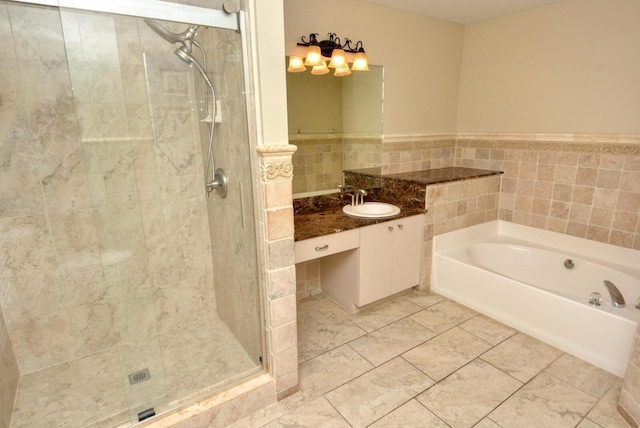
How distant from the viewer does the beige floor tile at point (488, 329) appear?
2.27m

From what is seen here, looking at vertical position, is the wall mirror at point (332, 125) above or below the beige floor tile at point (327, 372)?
above

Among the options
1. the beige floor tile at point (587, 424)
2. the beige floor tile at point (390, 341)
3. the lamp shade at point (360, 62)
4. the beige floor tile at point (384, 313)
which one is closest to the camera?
the beige floor tile at point (587, 424)

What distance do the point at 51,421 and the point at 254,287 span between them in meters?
1.10

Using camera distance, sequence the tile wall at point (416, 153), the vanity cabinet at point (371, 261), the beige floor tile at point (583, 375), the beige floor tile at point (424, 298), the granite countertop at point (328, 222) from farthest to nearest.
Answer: the tile wall at point (416, 153) < the beige floor tile at point (424, 298) < the vanity cabinet at point (371, 261) < the granite countertop at point (328, 222) < the beige floor tile at point (583, 375)

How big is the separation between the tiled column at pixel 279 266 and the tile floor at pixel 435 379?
0.20 meters

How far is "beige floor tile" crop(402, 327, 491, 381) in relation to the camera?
6.53ft

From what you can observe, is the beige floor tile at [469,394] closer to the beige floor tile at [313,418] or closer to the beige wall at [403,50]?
the beige floor tile at [313,418]

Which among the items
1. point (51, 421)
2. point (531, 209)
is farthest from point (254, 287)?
point (531, 209)

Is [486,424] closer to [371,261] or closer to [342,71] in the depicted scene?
[371,261]

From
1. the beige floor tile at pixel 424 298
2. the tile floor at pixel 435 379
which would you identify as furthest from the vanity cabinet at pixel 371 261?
the tile floor at pixel 435 379

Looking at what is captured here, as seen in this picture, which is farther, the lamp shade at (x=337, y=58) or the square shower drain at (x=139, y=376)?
the lamp shade at (x=337, y=58)

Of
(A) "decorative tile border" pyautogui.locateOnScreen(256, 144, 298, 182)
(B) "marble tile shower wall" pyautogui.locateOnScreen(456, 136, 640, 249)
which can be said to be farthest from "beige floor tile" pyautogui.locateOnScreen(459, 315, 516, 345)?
(A) "decorative tile border" pyautogui.locateOnScreen(256, 144, 298, 182)

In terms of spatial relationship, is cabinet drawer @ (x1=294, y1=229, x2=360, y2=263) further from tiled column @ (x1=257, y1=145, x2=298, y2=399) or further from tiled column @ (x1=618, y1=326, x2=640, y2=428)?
tiled column @ (x1=618, y1=326, x2=640, y2=428)

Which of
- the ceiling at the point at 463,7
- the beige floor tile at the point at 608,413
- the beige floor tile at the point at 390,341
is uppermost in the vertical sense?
the ceiling at the point at 463,7
